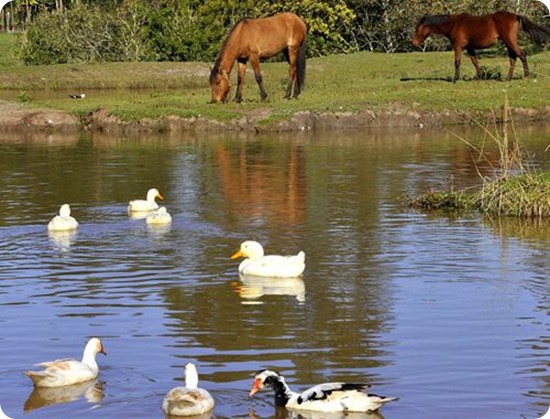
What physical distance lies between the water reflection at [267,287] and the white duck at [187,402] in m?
3.72

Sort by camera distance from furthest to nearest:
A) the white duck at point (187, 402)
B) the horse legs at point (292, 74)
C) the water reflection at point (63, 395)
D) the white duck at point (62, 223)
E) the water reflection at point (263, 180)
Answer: the horse legs at point (292, 74), the water reflection at point (263, 180), the white duck at point (62, 223), the water reflection at point (63, 395), the white duck at point (187, 402)

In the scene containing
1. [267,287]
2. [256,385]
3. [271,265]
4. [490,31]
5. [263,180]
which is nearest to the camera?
[256,385]

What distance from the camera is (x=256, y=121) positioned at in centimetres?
2872

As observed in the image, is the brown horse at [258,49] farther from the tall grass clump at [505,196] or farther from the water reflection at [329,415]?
the water reflection at [329,415]

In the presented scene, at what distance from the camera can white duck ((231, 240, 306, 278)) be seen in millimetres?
13352

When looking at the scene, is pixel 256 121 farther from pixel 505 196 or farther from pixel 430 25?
pixel 505 196

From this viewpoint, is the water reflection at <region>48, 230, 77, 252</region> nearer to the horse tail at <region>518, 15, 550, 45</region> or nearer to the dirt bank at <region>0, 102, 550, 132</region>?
the dirt bank at <region>0, 102, 550, 132</region>

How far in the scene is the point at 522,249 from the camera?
15039 mm

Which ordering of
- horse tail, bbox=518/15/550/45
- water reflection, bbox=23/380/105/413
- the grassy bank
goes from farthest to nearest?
horse tail, bbox=518/15/550/45 < the grassy bank < water reflection, bbox=23/380/105/413

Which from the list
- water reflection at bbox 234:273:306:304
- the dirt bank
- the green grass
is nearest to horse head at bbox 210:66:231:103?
the dirt bank

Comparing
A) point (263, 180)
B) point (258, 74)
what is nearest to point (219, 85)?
point (258, 74)

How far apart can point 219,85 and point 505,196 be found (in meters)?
14.0

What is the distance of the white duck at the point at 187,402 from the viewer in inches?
346

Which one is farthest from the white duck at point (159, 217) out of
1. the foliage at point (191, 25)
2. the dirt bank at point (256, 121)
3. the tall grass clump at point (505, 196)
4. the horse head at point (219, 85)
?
the foliage at point (191, 25)
